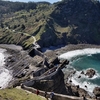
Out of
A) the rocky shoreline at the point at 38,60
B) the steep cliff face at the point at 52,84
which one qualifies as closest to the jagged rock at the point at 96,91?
the rocky shoreline at the point at 38,60

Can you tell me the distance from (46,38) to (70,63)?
1557 inches

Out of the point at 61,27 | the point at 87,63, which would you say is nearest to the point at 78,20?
the point at 61,27

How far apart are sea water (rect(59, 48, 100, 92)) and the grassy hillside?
806 inches

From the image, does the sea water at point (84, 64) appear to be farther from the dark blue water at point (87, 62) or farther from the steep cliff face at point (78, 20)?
the steep cliff face at point (78, 20)

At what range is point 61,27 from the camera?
17362 centimetres

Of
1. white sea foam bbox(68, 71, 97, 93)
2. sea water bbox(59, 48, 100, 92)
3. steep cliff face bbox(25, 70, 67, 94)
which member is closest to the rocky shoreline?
steep cliff face bbox(25, 70, 67, 94)

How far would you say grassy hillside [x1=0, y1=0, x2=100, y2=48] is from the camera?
143750mm

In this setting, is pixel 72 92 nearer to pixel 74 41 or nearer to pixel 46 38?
pixel 46 38

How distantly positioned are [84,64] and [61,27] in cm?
6909

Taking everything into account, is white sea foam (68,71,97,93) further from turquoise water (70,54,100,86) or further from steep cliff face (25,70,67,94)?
steep cliff face (25,70,67,94)

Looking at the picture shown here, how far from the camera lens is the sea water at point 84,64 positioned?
82.1 meters

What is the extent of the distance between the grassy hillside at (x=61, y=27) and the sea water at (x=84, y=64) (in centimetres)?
2046

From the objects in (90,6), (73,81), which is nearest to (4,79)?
(73,81)

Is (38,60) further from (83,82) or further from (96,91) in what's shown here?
(96,91)
